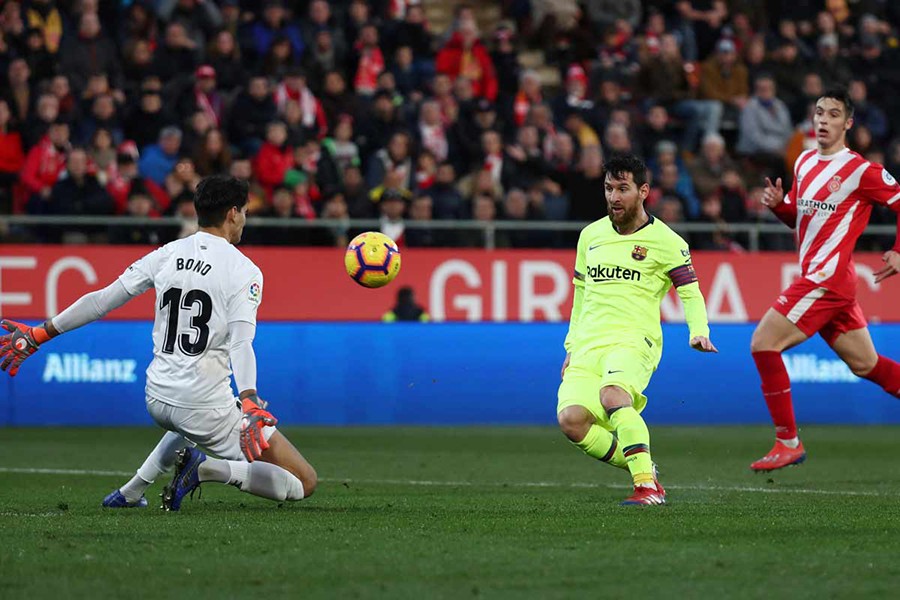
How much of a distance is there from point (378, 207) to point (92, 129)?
11.3 ft

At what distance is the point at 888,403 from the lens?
18.5 meters

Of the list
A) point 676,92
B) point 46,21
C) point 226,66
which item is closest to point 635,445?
point 226,66

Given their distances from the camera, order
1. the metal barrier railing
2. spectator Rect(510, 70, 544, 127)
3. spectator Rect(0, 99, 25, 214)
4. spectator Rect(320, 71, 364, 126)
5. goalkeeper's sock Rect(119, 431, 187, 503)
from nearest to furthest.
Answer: goalkeeper's sock Rect(119, 431, 187, 503) < the metal barrier railing < spectator Rect(0, 99, 25, 214) < spectator Rect(320, 71, 364, 126) < spectator Rect(510, 70, 544, 127)

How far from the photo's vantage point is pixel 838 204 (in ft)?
33.9

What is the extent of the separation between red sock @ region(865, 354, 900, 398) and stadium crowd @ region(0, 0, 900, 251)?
29.0ft

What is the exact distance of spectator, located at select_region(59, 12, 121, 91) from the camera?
61.4 feet

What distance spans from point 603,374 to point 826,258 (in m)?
2.24

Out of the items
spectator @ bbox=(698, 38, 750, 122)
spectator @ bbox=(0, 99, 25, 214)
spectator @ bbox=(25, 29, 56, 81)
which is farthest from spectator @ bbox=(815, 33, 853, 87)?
spectator @ bbox=(0, 99, 25, 214)

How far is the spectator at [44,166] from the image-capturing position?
17500 mm

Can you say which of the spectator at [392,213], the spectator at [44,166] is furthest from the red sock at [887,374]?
the spectator at [44,166]

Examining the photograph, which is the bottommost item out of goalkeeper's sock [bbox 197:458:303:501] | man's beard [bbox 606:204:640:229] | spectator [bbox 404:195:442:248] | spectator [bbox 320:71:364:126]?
goalkeeper's sock [bbox 197:458:303:501]

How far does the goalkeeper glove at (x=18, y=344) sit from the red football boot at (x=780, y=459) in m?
4.49

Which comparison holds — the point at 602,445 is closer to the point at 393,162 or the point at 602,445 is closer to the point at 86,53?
the point at 393,162

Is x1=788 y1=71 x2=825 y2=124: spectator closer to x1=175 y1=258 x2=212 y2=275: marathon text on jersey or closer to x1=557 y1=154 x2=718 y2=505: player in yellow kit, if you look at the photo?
x1=557 y1=154 x2=718 y2=505: player in yellow kit
